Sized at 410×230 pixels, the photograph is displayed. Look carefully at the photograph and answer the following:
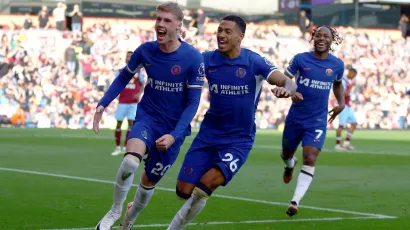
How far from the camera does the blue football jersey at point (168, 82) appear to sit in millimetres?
9391

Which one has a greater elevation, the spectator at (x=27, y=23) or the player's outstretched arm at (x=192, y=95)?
the player's outstretched arm at (x=192, y=95)

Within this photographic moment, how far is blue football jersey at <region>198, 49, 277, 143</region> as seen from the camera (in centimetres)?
917

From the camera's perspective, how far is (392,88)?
48156mm

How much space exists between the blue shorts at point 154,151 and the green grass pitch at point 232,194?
0.92 metres

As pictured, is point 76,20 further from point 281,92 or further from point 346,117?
point 281,92

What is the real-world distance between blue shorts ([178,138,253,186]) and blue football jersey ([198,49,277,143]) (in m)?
0.08

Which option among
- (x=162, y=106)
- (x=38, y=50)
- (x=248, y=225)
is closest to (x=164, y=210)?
(x=248, y=225)

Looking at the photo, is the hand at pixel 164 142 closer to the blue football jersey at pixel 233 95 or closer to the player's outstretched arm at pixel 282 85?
the blue football jersey at pixel 233 95

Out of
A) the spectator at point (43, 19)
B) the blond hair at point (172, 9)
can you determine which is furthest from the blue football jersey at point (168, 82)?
the spectator at point (43, 19)

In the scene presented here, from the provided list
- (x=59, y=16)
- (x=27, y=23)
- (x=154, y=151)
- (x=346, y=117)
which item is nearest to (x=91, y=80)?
(x=59, y=16)

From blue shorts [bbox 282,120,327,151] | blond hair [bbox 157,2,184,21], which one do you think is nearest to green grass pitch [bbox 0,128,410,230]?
blue shorts [bbox 282,120,327,151]

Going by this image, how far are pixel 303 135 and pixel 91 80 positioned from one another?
28.1m

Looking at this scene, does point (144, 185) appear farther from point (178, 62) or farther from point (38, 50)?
point (38, 50)

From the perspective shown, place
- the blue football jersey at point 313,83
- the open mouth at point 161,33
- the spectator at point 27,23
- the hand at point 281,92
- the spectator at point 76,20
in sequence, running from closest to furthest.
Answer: the hand at point 281,92
the open mouth at point 161,33
the blue football jersey at point 313,83
the spectator at point 27,23
the spectator at point 76,20
